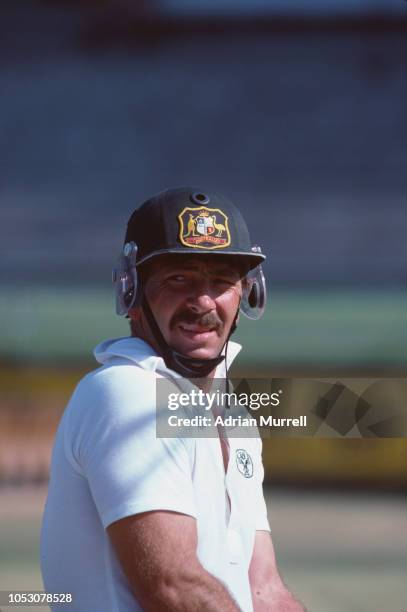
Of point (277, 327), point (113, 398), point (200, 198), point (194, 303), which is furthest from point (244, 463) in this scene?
point (277, 327)

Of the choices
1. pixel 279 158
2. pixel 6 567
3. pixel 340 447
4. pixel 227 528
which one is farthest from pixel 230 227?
pixel 279 158

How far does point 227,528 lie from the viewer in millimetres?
1955

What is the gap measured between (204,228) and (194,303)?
0.16 metres

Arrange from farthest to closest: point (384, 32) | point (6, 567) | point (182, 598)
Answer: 1. point (384, 32)
2. point (6, 567)
3. point (182, 598)

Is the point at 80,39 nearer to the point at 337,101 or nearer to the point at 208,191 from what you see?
the point at 337,101

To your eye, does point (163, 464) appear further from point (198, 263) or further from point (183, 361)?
point (198, 263)

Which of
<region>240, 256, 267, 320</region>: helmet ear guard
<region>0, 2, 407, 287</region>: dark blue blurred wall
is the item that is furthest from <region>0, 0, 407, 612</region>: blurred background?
<region>240, 256, 267, 320</region>: helmet ear guard

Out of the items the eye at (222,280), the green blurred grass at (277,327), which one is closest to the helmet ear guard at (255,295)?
the eye at (222,280)

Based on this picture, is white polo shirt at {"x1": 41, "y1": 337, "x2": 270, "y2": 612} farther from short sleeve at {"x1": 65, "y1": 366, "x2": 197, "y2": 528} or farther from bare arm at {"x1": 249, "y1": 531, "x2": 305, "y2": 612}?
bare arm at {"x1": 249, "y1": 531, "x2": 305, "y2": 612}

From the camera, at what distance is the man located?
66.5 inches

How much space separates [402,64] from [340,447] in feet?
16.4

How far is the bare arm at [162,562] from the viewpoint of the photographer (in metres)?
1.67

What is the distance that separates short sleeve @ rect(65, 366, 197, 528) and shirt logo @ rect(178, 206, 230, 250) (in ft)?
1.38

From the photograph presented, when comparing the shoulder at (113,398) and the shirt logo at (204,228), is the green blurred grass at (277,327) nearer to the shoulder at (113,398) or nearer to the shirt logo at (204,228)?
the shirt logo at (204,228)
